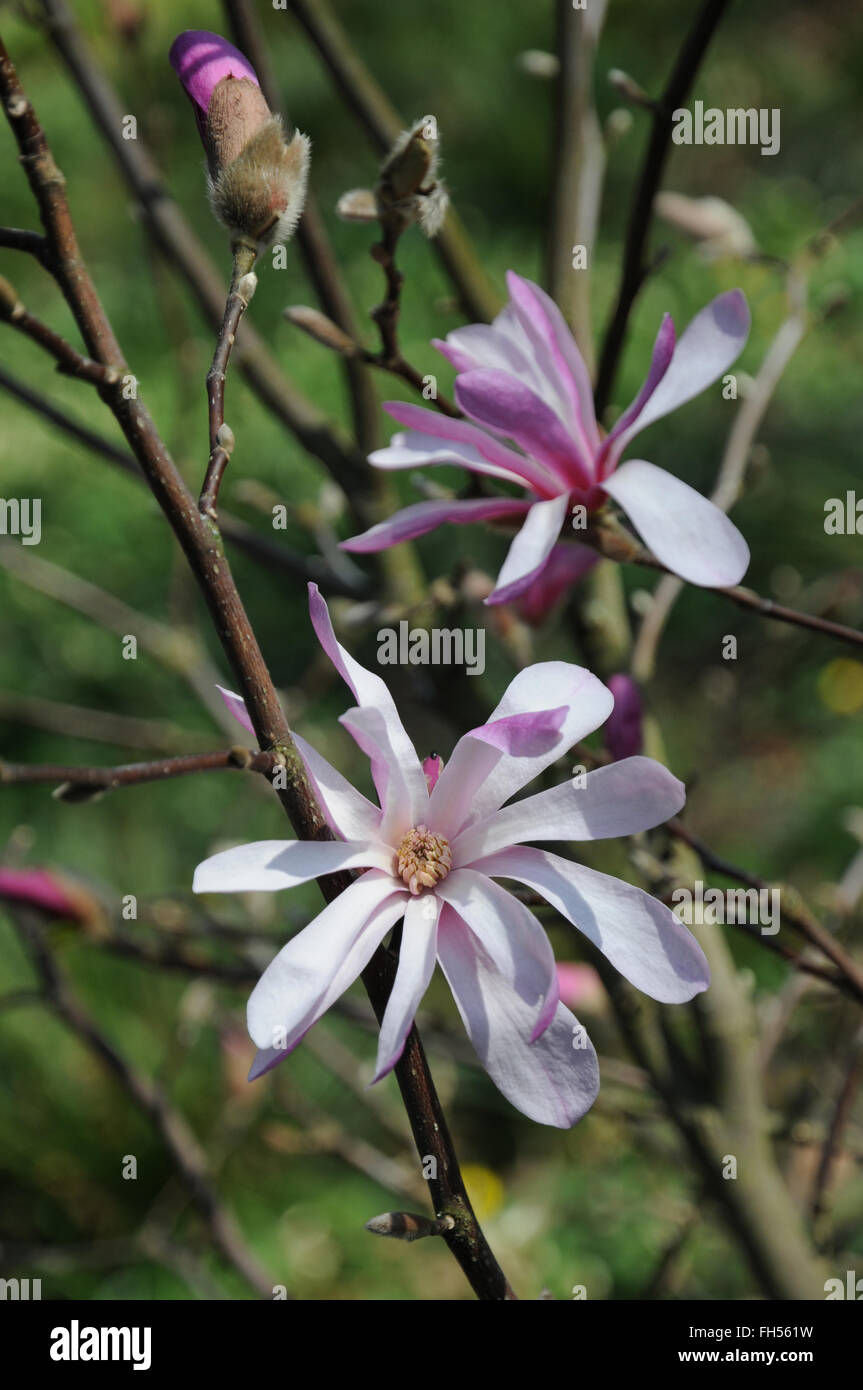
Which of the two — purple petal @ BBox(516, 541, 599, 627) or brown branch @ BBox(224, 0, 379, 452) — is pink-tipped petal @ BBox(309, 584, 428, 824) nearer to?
purple petal @ BBox(516, 541, 599, 627)

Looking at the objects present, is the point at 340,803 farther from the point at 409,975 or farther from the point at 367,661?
the point at 367,661

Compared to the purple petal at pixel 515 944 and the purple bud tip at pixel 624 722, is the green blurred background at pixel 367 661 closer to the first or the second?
the purple bud tip at pixel 624 722

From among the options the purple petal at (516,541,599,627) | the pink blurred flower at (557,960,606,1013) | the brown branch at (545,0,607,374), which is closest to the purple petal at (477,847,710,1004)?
the purple petal at (516,541,599,627)

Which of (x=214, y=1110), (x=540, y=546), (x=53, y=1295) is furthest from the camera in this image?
(x=214, y=1110)

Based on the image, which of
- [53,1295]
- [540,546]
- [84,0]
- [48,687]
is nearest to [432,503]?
[540,546]

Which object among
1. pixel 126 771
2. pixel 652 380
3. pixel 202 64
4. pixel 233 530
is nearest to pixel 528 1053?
pixel 126 771
